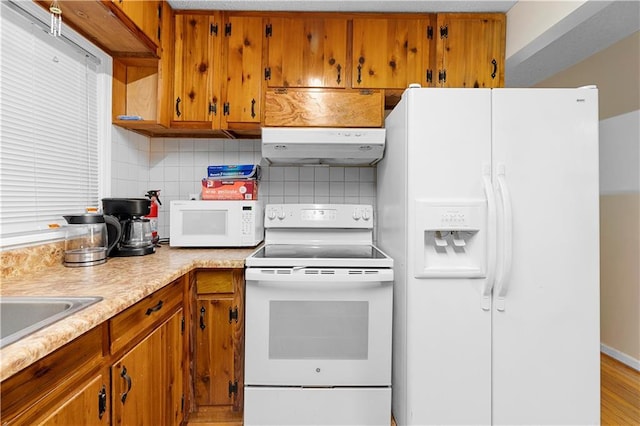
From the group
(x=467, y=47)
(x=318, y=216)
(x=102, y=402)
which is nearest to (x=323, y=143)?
(x=318, y=216)

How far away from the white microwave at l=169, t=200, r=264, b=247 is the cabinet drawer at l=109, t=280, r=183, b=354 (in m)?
0.47

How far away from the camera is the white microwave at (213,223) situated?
1954 millimetres

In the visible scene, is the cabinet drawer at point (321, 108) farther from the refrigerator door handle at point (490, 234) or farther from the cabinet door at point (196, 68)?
the refrigerator door handle at point (490, 234)

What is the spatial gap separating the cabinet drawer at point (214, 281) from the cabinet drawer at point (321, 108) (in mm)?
914

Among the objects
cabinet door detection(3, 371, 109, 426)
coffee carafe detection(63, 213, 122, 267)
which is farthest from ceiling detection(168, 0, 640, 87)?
cabinet door detection(3, 371, 109, 426)

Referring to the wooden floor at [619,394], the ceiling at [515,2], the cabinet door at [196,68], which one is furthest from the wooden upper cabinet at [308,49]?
the wooden floor at [619,394]

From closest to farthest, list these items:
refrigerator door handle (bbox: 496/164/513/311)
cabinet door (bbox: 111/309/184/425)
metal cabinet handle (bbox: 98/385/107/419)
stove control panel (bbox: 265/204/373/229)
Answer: metal cabinet handle (bbox: 98/385/107/419) < cabinet door (bbox: 111/309/184/425) < refrigerator door handle (bbox: 496/164/513/311) < stove control panel (bbox: 265/204/373/229)

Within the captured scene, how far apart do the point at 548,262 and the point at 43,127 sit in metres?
2.42

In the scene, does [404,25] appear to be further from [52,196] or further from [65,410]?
[65,410]

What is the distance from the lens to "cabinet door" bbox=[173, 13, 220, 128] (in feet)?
6.55

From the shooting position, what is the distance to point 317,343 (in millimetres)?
1600

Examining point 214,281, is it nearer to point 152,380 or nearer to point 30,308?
point 152,380

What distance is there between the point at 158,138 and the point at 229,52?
0.86 metres

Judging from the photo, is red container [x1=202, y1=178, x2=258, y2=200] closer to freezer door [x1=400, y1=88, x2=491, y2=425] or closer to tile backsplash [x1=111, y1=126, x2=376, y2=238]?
tile backsplash [x1=111, y1=126, x2=376, y2=238]
